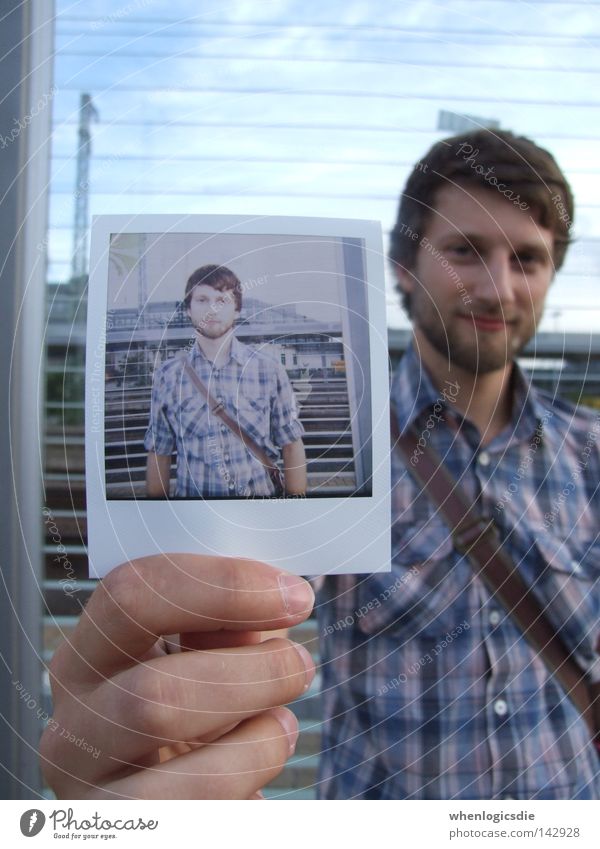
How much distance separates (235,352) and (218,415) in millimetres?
60

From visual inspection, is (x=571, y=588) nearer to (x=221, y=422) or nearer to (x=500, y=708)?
(x=500, y=708)

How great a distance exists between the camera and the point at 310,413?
1.81ft

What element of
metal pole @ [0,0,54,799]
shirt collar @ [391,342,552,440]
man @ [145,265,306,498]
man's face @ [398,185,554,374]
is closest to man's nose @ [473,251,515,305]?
man's face @ [398,185,554,374]

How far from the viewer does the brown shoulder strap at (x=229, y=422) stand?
54 cm

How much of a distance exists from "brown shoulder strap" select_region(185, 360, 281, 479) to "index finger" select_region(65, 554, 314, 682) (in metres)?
0.09

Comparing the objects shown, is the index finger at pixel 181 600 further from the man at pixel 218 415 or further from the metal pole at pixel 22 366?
the metal pole at pixel 22 366

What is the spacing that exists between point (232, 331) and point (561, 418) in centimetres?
57

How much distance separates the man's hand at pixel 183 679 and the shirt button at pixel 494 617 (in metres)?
0.35

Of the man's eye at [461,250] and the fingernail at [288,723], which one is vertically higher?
the man's eye at [461,250]

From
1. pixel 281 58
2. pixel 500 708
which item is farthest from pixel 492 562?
pixel 281 58

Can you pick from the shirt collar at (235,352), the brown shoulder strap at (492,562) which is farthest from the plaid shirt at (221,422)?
the brown shoulder strap at (492,562)
